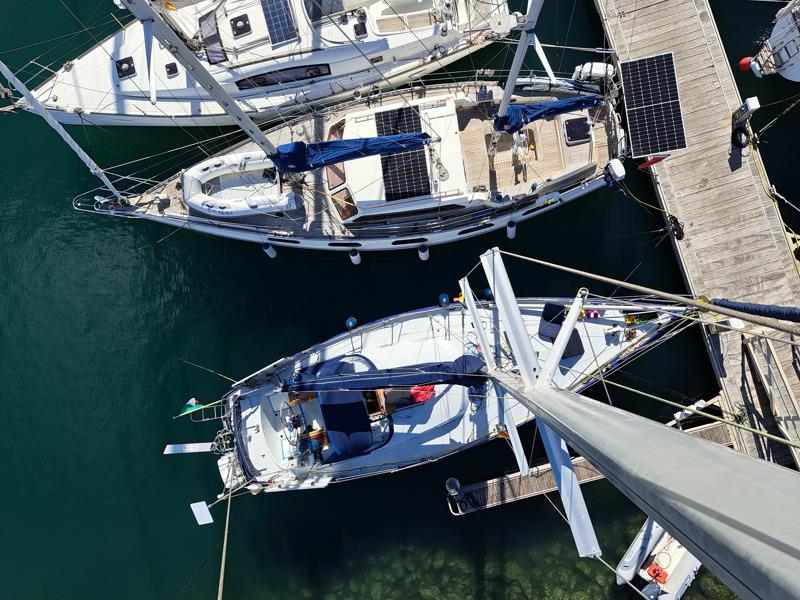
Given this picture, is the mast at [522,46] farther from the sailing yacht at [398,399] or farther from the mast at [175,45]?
the mast at [175,45]

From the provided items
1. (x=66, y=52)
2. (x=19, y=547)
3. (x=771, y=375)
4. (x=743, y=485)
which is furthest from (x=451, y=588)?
(x=66, y=52)

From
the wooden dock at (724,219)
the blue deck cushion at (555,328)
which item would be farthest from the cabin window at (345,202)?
the wooden dock at (724,219)

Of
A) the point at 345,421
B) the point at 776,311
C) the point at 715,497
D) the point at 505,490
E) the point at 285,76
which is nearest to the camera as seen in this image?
the point at 715,497

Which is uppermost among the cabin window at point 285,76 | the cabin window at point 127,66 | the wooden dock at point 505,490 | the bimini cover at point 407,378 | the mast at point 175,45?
the cabin window at point 127,66

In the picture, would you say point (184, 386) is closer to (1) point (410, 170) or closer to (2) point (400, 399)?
(2) point (400, 399)

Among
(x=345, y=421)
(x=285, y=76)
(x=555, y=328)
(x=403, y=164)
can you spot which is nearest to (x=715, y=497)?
(x=555, y=328)

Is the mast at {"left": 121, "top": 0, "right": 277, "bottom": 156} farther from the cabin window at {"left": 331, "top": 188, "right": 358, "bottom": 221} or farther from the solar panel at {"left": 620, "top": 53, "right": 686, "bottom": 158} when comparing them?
the solar panel at {"left": 620, "top": 53, "right": 686, "bottom": 158}
